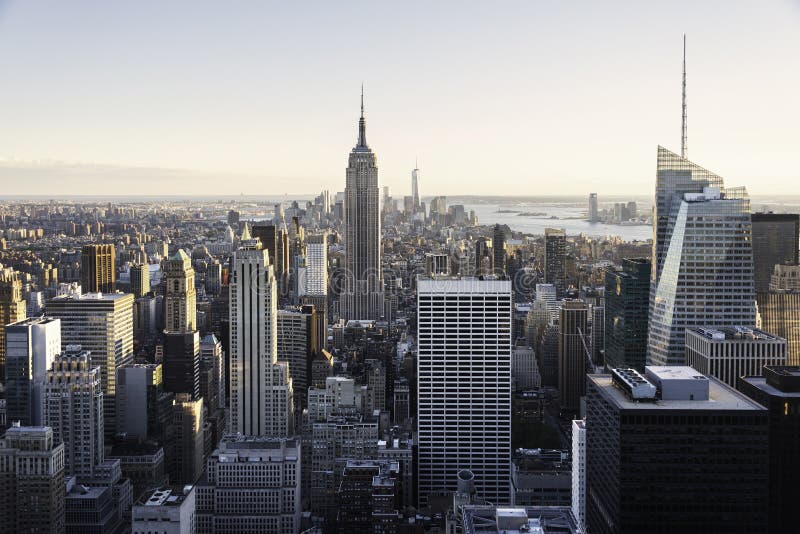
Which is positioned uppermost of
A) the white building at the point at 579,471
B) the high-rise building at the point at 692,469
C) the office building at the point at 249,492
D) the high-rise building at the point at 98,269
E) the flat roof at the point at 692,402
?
the high-rise building at the point at 98,269

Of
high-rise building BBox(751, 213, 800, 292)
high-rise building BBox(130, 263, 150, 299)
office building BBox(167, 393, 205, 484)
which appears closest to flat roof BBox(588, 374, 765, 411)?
high-rise building BBox(751, 213, 800, 292)

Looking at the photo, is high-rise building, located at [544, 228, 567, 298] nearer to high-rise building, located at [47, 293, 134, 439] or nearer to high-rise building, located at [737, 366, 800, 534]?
high-rise building, located at [47, 293, 134, 439]

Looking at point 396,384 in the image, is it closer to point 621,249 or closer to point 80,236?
point 621,249

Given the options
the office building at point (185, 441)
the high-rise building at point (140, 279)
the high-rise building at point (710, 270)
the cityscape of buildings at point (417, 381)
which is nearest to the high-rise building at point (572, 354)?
the cityscape of buildings at point (417, 381)

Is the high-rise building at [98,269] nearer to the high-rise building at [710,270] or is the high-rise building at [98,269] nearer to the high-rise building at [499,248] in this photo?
the high-rise building at [499,248]

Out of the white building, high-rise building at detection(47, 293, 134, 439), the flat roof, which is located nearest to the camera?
the flat roof

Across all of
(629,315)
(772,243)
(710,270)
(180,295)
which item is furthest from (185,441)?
(772,243)

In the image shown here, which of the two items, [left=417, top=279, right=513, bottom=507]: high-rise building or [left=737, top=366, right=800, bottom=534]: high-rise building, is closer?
[left=737, top=366, right=800, bottom=534]: high-rise building

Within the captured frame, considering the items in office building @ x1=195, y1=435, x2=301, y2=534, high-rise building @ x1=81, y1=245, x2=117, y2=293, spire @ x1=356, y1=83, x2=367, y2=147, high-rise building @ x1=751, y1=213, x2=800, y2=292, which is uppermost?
spire @ x1=356, y1=83, x2=367, y2=147
